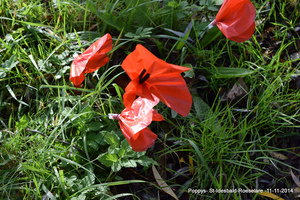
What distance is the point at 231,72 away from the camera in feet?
4.55

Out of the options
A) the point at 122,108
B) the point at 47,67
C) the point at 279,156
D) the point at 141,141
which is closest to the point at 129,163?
the point at 141,141

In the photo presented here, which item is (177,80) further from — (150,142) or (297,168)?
(297,168)

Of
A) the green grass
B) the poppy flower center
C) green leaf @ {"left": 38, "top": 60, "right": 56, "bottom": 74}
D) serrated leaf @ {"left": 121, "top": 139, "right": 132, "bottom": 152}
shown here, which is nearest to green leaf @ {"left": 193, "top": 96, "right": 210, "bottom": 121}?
the green grass

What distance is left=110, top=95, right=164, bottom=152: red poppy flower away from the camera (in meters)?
0.91

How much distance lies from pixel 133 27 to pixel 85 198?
1024 mm

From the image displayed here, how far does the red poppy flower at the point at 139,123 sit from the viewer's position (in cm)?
91

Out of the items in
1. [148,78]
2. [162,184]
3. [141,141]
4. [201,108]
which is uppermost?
[148,78]

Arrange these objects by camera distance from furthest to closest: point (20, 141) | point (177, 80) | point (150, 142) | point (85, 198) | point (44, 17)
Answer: point (44, 17)
point (20, 141)
point (85, 198)
point (150, 142)
point (177, 80)

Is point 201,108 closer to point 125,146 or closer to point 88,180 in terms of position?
point 125,146

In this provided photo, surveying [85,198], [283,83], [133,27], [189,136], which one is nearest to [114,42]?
[133,27]

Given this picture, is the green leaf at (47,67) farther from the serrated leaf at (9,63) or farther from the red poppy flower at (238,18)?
the red poppy flower at (238,18)

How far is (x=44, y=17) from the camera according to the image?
1626mm

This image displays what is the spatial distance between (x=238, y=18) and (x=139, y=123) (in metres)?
0.69

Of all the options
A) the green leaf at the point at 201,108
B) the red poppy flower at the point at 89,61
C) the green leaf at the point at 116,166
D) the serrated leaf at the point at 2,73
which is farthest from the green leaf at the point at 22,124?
the green leaf at the point at 201,108
